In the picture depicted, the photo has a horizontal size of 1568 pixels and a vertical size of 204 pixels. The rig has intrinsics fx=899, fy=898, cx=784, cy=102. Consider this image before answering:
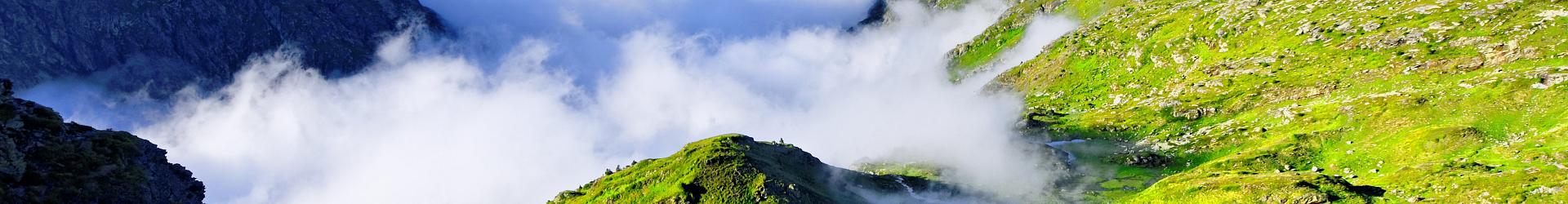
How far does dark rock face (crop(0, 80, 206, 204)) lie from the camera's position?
62500 millimetres

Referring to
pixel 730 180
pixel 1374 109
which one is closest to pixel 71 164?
pixel 730 180

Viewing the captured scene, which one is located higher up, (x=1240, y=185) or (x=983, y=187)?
(x=983, y=187)

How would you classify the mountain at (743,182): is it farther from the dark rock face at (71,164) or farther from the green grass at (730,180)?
the dark rock face at (71,164)

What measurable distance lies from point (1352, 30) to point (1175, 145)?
59.7m

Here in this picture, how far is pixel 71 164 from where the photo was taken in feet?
221

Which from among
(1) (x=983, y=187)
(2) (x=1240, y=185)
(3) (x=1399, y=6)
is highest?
(3) (x=1399, y=6)

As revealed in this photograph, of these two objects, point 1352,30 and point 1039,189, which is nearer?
point 1039,189

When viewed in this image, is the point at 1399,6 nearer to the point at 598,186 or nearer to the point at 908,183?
the point at 908,183

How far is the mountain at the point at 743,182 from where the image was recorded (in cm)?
11312

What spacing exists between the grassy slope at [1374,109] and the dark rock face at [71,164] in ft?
326

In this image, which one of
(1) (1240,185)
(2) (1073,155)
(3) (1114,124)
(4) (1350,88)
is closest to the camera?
(1) (1240,185)

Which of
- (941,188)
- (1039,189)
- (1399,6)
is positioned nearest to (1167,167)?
(1039,189)

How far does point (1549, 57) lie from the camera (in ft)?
427

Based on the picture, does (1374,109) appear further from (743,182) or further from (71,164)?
(71,164)
